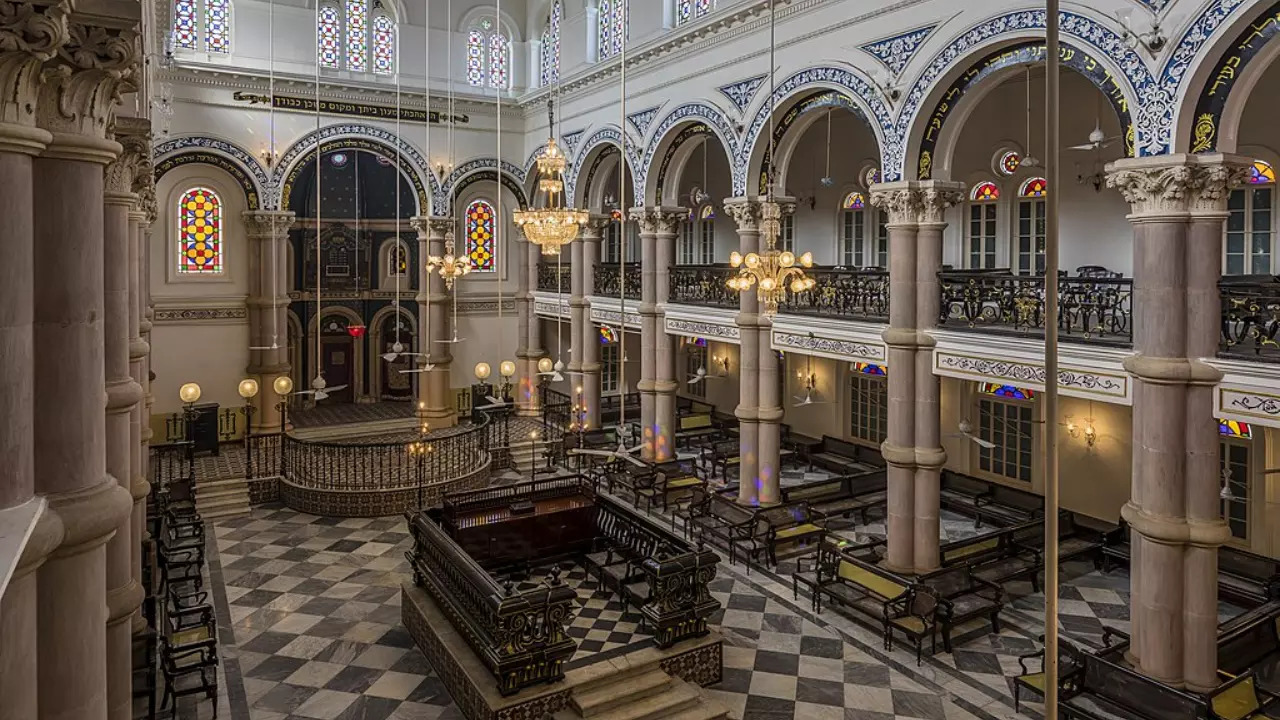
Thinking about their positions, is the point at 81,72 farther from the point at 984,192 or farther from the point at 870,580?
the point at 984,192

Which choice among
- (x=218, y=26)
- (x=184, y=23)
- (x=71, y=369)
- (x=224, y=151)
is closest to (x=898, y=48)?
(x=71, y=369)

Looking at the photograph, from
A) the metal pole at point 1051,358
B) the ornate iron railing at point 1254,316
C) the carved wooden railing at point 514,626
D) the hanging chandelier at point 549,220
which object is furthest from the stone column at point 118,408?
the ornate iron railing at point 1254,316

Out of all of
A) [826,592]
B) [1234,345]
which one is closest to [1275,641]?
[1234,345]

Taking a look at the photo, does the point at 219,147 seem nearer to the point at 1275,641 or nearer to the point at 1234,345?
the point at 1234,345

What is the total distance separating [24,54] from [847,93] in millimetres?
12349

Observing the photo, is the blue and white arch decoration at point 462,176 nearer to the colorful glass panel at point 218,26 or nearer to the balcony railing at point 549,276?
the balcony railing at point 549,276

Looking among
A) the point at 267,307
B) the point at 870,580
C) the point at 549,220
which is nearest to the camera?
the point at 870,580

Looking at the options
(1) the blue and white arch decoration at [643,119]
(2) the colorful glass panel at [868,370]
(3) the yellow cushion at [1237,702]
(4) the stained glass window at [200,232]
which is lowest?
(3) the yellow cushion at [1237,702]

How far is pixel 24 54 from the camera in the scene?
120 inches

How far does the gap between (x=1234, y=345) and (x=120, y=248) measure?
11033mm

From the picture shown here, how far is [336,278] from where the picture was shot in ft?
82.8

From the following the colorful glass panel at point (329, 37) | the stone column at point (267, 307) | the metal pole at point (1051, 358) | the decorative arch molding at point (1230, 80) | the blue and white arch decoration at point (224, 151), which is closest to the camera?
the metal pole at point (1051, 358)

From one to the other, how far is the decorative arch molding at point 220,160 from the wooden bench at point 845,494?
48.3 ft

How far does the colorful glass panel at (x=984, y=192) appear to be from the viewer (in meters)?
18.0
